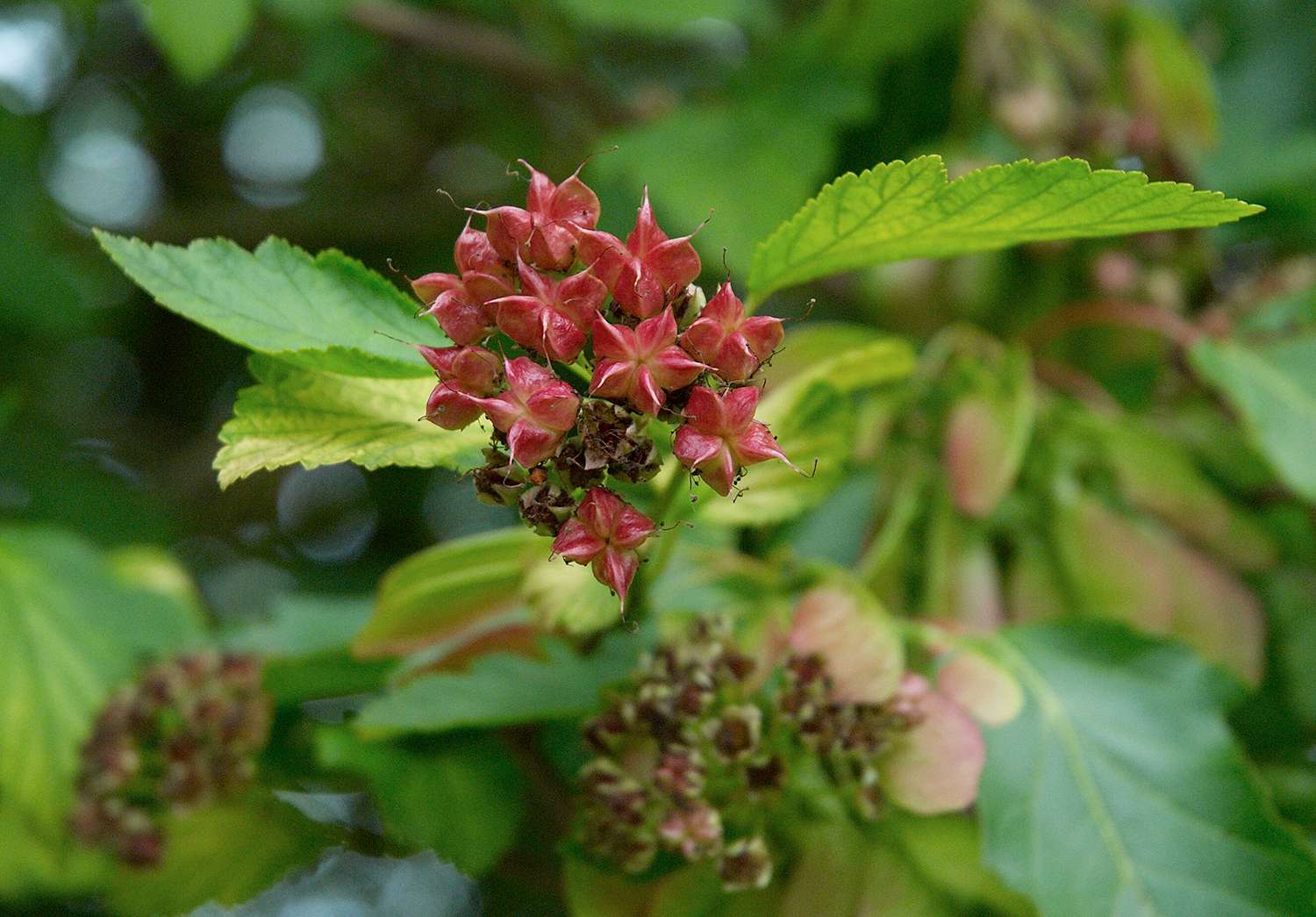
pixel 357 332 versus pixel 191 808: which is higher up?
pixel 357 332

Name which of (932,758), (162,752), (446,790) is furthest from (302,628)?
(932,758)

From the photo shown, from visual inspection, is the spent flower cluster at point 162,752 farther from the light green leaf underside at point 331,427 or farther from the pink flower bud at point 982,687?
the pink flower bud at point 982,687

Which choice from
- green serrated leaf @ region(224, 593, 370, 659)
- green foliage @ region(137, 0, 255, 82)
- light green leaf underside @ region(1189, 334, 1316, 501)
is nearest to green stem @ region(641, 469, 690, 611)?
green serrated leaf @ region(224, 593, 370, 659)

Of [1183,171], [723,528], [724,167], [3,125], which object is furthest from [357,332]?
[3,125]

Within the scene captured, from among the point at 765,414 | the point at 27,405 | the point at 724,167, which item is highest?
the point at 724,167

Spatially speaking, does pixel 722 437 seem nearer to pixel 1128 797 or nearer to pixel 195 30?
pixel 1128 797

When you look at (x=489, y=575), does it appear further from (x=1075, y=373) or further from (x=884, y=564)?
(x=1075, y=373)

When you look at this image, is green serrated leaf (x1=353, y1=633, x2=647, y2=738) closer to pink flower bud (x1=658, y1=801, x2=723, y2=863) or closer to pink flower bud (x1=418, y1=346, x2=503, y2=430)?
pink flower bud (x1=658, y1=801, x2=723, y2=863)
